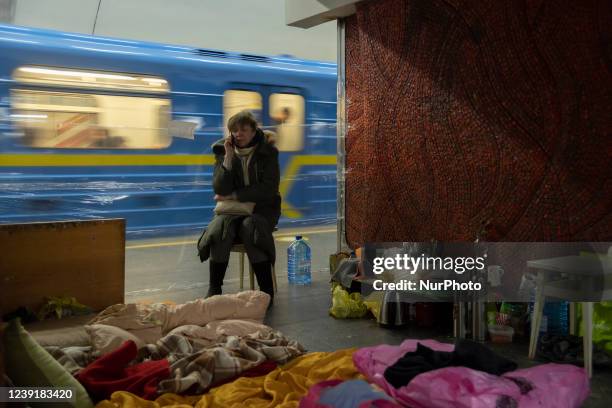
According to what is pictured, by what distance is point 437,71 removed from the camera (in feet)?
14.6

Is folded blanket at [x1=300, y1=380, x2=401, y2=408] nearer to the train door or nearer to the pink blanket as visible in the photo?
the pink blanket

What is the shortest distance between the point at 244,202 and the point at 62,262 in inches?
60.0

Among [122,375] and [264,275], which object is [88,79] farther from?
[122,375]

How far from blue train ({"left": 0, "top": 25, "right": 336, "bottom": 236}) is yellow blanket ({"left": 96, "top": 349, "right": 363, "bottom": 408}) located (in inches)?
151

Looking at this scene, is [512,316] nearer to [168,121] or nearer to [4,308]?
[4,308]

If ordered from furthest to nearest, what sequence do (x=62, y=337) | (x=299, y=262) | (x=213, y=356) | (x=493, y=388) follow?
1. (x=299, y=262)
2. (x=62, y=337)
3. (x=213, y=356)
4. (x=493, y=388)

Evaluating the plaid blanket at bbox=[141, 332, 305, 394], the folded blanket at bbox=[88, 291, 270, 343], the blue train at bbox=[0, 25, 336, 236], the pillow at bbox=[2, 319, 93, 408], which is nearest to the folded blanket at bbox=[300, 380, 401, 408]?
the plaid blanket at bbox=[141, 332, 305, 394]

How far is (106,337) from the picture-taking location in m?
3.20

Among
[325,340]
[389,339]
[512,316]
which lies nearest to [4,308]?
[325,340]

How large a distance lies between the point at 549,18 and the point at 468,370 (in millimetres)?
2311

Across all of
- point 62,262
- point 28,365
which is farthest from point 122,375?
point 62,262

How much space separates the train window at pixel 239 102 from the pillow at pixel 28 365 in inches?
198

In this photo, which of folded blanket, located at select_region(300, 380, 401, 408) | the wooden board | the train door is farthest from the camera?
the train door

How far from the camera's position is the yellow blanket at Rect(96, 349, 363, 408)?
258cm
